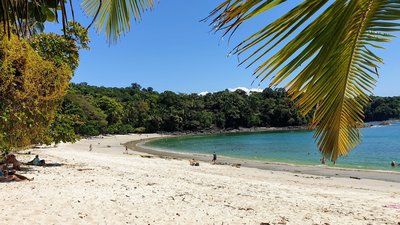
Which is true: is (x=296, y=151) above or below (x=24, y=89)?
below

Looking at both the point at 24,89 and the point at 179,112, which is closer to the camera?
the point at 24,89

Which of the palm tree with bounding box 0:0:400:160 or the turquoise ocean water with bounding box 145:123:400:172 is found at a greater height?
the palm tree with bounding box 0:0:400:160

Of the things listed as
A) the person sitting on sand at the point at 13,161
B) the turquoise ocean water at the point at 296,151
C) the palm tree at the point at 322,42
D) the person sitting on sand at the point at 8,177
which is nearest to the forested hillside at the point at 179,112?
the turquoise ocean water at the point at 296,151

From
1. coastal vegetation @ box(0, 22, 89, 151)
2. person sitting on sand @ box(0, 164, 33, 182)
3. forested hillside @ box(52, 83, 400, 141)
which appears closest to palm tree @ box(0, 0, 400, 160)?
coastal vegetation @ box(0, 22, 89, 151)

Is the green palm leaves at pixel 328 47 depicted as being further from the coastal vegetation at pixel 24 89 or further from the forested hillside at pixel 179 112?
the forested hillside at pixel 179 112

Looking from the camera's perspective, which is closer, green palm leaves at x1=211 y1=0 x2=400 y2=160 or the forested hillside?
green palm leaves at x1=211 y1=0 x2=400 y2=160

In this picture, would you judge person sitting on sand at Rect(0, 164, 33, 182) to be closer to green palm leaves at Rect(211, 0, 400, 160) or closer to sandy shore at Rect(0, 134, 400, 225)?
sandy shore at Rect(0, 134, 400, 225)

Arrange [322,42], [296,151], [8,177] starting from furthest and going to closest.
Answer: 1. [296,151]
2. [8,177]
3. [322,42]

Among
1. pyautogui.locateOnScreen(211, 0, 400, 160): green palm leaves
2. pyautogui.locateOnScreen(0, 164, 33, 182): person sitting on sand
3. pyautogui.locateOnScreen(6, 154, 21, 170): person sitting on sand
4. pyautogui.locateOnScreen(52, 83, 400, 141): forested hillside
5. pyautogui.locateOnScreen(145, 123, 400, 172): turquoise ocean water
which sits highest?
pyautogui.locateOnScreen(52, 83, 400, 141): forested hillside

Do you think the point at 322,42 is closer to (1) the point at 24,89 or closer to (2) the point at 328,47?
(2) the point at 328,47

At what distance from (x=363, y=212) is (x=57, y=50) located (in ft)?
32.2

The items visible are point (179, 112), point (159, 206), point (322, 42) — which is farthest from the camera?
point (179, 112)

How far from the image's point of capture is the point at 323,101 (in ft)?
6.73

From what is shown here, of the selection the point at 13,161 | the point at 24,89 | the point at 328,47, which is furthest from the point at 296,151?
the point at 328,47
